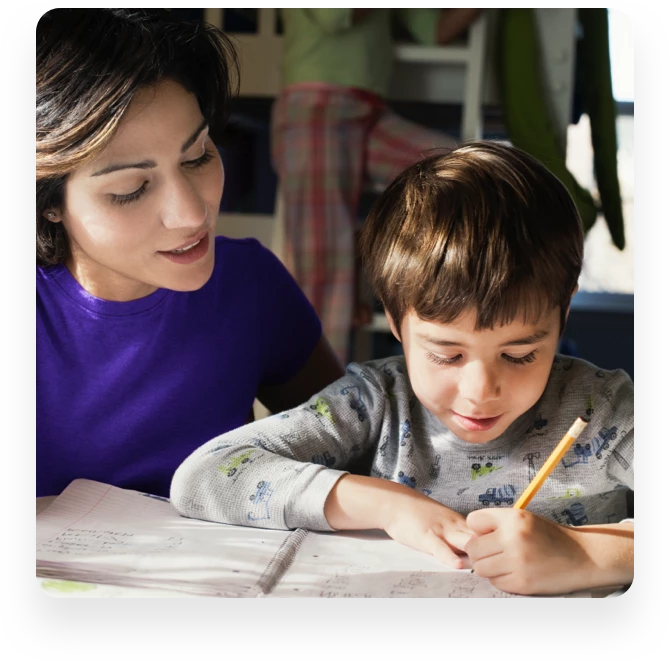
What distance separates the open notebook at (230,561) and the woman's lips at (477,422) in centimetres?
12

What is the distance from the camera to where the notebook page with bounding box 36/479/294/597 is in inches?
30.2

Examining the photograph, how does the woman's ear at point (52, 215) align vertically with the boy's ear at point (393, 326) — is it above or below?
above

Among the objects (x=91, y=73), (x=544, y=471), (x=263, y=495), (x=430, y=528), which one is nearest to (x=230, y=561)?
(x=263, y=495)

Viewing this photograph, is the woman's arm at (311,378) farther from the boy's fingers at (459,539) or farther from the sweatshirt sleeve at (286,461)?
the boy's fingers at (459,539)

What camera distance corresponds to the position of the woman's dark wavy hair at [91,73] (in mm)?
779

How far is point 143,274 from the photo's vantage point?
33.5 inches

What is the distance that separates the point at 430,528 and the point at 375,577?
0.20 feet

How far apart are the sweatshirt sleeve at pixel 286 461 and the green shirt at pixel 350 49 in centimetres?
26

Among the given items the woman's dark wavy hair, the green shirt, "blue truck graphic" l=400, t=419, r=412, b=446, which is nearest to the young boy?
"blue truck graphic" l=400, t=419, r=412, b=446

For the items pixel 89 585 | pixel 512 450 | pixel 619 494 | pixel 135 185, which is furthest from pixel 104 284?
pixel 619 494

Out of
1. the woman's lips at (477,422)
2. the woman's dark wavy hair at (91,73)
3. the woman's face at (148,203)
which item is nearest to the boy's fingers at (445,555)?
the woman's lips at (477,422)

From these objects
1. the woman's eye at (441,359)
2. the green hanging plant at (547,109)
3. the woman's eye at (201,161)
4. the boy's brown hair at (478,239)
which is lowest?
the woman's eye at (441,359)

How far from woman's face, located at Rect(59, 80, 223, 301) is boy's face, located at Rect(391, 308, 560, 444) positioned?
20cm

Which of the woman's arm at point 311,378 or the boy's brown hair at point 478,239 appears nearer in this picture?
the boy's brown hair at point 478,239
